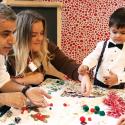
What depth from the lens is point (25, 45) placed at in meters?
1.74

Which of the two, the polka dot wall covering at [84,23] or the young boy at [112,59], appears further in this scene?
the polka dot wall covering at [84,23]

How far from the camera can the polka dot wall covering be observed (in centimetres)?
285

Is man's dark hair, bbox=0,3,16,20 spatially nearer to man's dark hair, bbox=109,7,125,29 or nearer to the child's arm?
the child's arm

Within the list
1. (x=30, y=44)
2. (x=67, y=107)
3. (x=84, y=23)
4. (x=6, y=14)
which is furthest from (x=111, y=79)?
(x=84, y=23)

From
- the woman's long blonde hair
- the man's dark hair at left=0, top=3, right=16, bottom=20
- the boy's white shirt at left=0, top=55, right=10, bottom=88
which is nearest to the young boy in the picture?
the woman's long blonde hair

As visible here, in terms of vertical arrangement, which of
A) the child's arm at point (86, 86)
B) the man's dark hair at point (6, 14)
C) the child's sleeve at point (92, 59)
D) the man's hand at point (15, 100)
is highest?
the man's dark hair at point (6, 14)

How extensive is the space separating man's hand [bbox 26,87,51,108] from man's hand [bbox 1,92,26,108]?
0.13 feet

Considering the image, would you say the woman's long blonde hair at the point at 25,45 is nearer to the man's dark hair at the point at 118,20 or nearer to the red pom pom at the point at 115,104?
the man's dark hair at the point at 118,20

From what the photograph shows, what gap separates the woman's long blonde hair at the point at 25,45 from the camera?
5.63 feet

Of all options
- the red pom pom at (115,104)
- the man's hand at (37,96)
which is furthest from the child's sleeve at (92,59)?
the man's hand at (37,96)

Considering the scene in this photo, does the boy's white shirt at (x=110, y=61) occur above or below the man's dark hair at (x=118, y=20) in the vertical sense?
below

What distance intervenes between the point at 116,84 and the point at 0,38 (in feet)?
2.38

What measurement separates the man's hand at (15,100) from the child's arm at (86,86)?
1.10 ft

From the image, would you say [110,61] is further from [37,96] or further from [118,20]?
[37,96]
